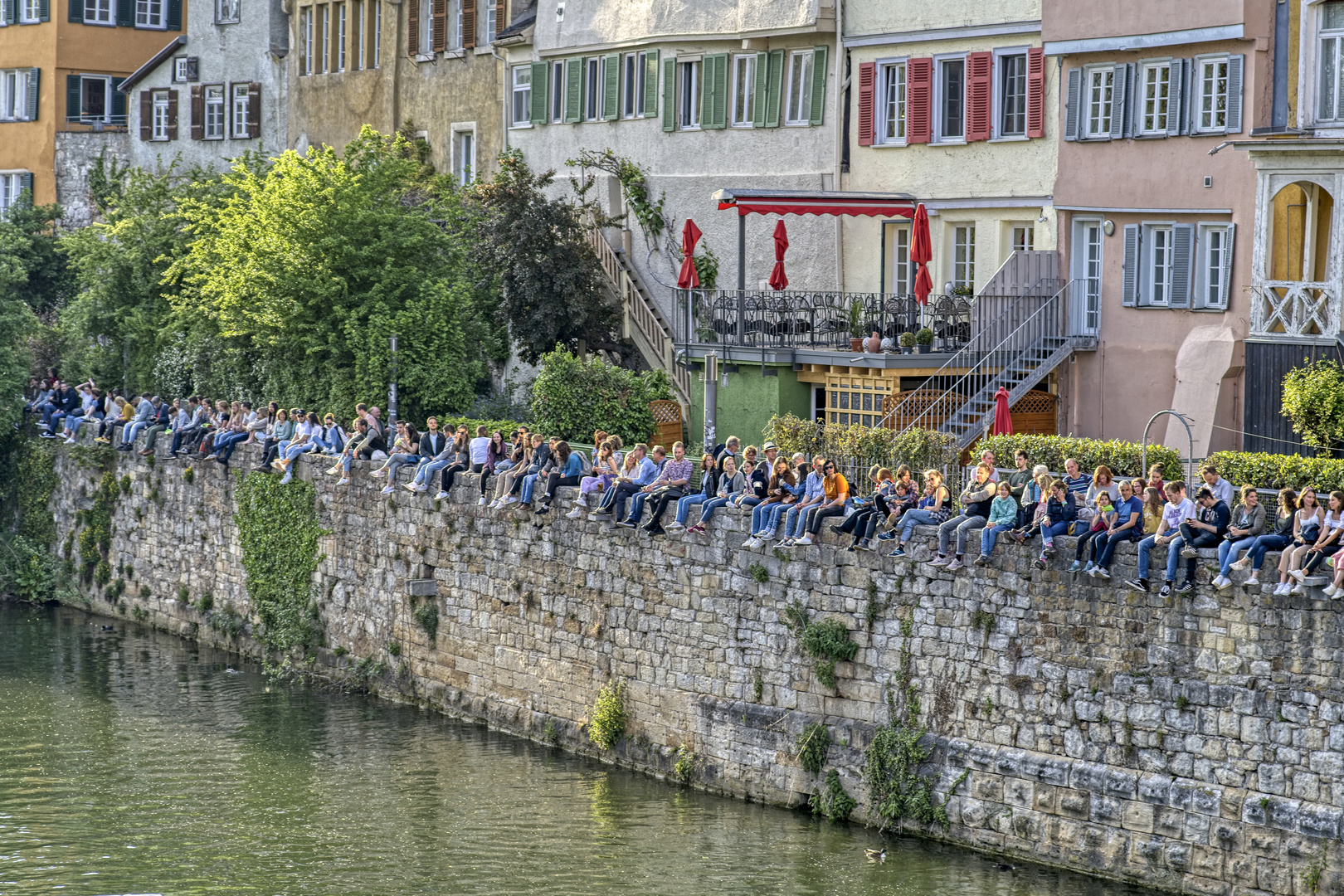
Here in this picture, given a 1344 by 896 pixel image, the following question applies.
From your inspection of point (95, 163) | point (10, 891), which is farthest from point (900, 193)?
point (95, 163)

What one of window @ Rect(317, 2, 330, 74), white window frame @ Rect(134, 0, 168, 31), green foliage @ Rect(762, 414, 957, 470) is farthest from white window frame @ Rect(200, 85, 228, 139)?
green foliage @ Rect(762, 414, 957, 470)

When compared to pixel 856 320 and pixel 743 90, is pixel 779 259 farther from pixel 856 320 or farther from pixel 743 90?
pixel 743 90

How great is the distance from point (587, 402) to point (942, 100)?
7771mm

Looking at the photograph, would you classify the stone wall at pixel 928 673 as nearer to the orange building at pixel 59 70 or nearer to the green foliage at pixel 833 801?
the green foliage at pixel 833 801

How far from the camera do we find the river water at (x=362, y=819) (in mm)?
21281

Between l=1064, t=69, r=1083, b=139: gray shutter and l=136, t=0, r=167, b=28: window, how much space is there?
34381mm

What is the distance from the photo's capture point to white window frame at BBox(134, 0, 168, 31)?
57500 millimetres

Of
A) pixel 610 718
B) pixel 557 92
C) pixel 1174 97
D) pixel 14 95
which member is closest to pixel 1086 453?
pixel 1174 97

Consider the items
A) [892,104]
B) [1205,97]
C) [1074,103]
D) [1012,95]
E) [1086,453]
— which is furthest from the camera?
[892,104]

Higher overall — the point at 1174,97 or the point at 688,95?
the point at 688,95

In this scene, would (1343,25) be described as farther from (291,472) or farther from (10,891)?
(10,891)

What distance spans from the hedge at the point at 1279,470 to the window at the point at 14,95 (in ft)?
133

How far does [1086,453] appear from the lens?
90.0ft

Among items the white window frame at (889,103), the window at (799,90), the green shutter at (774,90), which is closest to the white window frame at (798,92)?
the window at (799,90)
